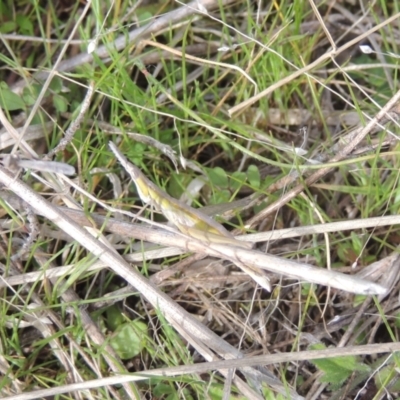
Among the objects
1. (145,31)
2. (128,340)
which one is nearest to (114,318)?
(128,340)

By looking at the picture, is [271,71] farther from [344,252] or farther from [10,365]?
[10,365]

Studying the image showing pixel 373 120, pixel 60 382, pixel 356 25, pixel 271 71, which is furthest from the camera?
pixel 356 25

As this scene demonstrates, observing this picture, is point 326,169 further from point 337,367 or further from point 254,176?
point 337,367

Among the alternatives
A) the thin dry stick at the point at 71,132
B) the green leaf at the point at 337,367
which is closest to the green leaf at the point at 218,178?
the thin dry stick at the point at 71,132

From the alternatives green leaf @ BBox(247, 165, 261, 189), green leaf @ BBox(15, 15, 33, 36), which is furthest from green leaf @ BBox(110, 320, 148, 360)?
green leaf @ BBox(15, 15, 33, 36)

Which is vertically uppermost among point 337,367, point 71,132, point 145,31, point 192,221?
point 145,31

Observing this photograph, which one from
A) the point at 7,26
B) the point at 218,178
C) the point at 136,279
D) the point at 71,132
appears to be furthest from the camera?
the point at 7,26

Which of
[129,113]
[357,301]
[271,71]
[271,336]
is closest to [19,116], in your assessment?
[129,113]

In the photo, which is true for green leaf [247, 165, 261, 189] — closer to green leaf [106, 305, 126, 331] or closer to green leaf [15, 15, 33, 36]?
green leaf [106, 305, 126, 331]
